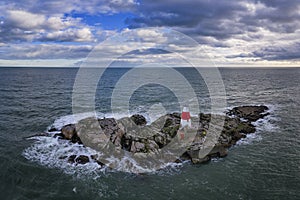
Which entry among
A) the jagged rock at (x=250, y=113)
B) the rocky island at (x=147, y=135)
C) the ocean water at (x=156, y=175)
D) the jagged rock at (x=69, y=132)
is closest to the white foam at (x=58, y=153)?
the ocean water at (x=156, y=175)

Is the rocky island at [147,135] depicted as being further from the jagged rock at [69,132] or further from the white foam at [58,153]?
the white foam at [58,153]

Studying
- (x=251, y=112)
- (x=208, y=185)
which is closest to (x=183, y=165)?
(x=208, y=185)

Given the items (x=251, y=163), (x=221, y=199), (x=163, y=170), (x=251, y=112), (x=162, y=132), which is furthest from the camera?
(x=251, y=112)

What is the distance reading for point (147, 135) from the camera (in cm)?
2928

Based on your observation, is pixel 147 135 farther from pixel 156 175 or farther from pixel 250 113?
pixel 250 113

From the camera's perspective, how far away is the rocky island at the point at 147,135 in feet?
85.9

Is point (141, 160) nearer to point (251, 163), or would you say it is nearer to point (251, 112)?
point (251, 163)

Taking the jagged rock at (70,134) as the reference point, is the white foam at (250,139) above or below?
below

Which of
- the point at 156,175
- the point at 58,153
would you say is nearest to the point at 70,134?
the point at 58,153

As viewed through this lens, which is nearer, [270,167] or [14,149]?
[270,167]

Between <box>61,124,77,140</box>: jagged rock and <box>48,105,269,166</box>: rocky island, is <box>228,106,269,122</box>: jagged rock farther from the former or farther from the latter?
<box>61,124,77,140</box>: jagged rock

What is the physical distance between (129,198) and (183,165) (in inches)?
297

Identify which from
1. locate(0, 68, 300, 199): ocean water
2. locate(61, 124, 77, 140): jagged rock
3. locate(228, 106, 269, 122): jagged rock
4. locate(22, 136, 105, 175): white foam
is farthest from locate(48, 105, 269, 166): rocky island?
locate(228, 106, 269, 122): jagged rock

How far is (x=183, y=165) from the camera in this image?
24.5 m
